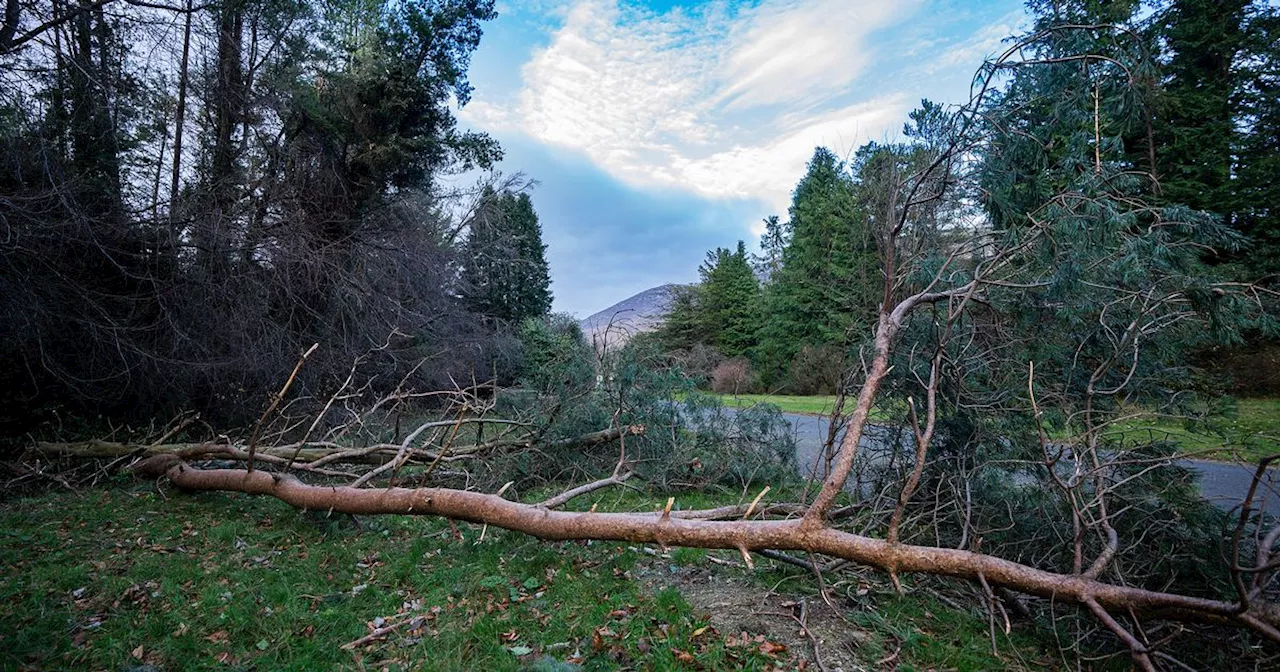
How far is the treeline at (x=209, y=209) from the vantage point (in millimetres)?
6480

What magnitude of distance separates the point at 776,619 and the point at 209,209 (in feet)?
31.1

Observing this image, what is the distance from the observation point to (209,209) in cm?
807

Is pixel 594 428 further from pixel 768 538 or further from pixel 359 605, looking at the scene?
pixel 768 538

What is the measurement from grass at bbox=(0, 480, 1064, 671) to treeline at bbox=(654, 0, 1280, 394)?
100 inches

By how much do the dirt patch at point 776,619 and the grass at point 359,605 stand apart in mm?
63

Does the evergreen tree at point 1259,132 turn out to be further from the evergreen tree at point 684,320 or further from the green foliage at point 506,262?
the evergreen tree at point 684,320

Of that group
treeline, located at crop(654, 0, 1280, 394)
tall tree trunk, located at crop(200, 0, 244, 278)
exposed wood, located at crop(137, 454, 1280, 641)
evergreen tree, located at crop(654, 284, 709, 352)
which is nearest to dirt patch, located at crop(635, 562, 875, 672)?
exposed wood, located at crop(137, 454, 1280, 641)

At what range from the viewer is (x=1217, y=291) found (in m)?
3.41

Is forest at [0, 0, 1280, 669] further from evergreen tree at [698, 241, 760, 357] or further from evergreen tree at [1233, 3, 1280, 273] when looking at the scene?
evergreen tree at [698, 241, 760, 357]

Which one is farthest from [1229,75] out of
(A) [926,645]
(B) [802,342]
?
(A) [926,645]

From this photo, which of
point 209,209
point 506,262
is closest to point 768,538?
point 209,209

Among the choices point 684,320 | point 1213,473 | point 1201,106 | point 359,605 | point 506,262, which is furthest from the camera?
point 684,320

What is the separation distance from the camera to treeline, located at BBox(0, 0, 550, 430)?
6.48 m

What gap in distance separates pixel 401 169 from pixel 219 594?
12.0m
